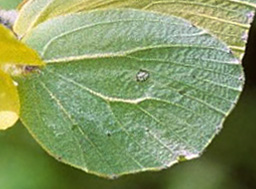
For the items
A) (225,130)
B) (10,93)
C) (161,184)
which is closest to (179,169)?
(161,184)

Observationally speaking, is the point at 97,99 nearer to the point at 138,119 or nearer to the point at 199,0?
the point at 138,119

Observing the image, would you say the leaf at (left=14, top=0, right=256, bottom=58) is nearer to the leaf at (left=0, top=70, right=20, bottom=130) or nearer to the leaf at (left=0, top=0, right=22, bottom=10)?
the leaf at (left=0, top=70, right=20, bottom=130)

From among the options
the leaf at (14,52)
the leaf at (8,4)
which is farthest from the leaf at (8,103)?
the leaf at (8,4)

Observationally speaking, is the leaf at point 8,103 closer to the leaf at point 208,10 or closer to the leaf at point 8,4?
the leaf at point 208,10

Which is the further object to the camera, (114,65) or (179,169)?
(179,169)

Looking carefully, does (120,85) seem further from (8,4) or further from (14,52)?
(8,4)

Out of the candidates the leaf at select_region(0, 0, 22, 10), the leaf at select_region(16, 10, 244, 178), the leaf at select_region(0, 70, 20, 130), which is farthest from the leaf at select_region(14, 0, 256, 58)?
the leaf at select_region(0, 0, 22, 10)
